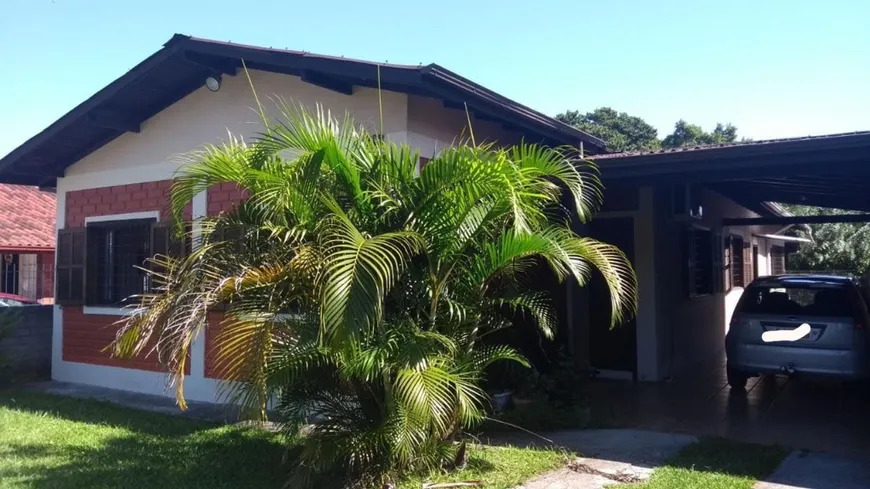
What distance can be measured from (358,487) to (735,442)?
3.57m

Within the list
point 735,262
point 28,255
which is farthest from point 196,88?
point 28,255

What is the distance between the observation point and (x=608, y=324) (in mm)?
10180

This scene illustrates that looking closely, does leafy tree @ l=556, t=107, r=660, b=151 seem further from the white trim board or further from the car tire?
the white trim board

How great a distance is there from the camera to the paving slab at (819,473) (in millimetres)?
5273

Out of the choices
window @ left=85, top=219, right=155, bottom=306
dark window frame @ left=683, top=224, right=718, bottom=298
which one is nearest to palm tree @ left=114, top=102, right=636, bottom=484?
window @ left=85, top=219, right=155, bottom=306

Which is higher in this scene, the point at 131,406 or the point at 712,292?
the point at 712,292

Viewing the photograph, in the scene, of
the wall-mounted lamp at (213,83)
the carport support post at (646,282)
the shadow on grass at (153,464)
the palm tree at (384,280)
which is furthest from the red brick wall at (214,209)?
the carport support post at (646,282)

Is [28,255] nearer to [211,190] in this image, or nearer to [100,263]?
[100,263]

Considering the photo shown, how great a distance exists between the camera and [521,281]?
6.38 m

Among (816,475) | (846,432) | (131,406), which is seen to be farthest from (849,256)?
(131,406)

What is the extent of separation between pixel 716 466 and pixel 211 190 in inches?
257

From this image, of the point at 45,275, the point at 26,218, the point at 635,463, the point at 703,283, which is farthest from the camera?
the point at 45,275

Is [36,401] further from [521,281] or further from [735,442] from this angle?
[735,442]

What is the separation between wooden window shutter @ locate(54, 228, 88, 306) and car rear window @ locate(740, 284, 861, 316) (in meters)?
8.83
